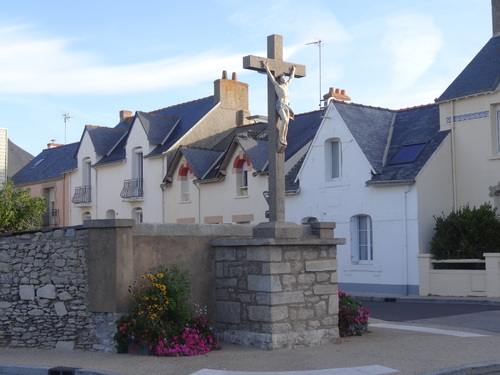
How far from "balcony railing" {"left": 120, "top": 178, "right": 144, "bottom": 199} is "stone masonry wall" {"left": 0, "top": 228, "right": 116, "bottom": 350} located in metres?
21.3

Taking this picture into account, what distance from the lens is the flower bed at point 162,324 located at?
35.4 feet

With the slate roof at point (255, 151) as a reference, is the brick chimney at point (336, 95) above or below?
above

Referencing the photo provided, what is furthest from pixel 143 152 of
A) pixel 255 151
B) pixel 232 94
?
pixel 255 151

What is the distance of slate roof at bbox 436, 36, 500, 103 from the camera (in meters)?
23.5

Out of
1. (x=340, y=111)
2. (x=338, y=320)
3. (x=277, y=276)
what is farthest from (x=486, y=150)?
(x=277, y=276)

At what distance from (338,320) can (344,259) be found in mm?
13270

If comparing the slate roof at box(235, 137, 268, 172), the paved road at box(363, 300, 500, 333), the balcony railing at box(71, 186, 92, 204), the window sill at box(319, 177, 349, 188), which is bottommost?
the paved road at box(363, 300, 500, 333)

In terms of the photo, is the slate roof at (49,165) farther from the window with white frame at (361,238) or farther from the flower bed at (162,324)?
the flower bed at (162,324)

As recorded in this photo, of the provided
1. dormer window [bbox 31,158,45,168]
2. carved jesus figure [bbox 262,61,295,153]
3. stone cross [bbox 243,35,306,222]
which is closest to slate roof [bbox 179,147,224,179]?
dormer window [bbox 31,158,45,168]

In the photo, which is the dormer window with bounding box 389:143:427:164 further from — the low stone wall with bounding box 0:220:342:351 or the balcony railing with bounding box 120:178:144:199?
the balcony railing with bounding box 120:178:144:199

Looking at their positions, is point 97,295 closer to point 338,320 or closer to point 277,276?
point 277,276

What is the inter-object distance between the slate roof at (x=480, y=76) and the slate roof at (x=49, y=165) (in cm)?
2127

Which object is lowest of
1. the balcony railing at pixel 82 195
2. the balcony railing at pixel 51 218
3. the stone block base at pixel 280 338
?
the stone block base at pixel 280 338

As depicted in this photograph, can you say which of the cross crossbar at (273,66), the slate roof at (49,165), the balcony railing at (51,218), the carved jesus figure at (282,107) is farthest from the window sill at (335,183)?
the balcony railing at (51,218)
